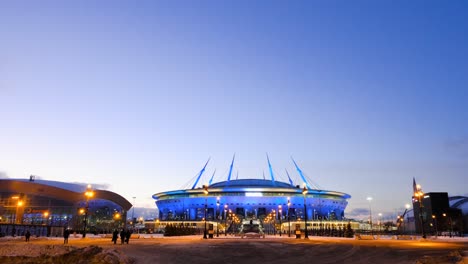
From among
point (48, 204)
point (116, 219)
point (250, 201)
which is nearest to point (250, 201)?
point (250, 201)

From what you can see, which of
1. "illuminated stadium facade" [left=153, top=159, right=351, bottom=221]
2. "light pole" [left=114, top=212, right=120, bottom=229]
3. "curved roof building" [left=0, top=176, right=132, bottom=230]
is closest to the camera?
"curved roof building" [left=0, top=176, right=132, bottom=230]

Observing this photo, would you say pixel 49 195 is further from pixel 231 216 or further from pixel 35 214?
pixel 231 216

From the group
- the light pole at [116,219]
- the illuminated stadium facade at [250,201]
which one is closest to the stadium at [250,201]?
the illuminated stadium facade at [250,201]

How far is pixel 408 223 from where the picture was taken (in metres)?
143

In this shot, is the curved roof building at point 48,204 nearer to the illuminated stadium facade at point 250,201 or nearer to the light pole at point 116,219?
the light pole at point 116,219

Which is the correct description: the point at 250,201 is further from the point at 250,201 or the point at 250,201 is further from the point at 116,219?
the point at 116,219

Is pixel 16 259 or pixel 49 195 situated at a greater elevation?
pixel 49 195

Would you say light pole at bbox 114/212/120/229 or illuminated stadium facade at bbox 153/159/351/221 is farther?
illuminated stadium facade at bbox 153/159/351/221


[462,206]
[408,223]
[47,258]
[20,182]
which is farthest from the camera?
[408,223]

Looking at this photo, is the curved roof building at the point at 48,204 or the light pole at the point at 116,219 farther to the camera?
the light pole at the point at 116,219

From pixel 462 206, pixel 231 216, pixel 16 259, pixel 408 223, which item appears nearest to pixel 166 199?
pixel 231 216

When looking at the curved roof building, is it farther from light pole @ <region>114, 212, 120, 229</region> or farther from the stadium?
the stadium

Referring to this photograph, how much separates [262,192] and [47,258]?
130714 millimetres

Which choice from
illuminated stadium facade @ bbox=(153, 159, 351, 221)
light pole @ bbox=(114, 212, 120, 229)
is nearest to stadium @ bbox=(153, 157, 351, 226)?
illuminated stadium facade @ bbox=(153, 159, 351, 221)
